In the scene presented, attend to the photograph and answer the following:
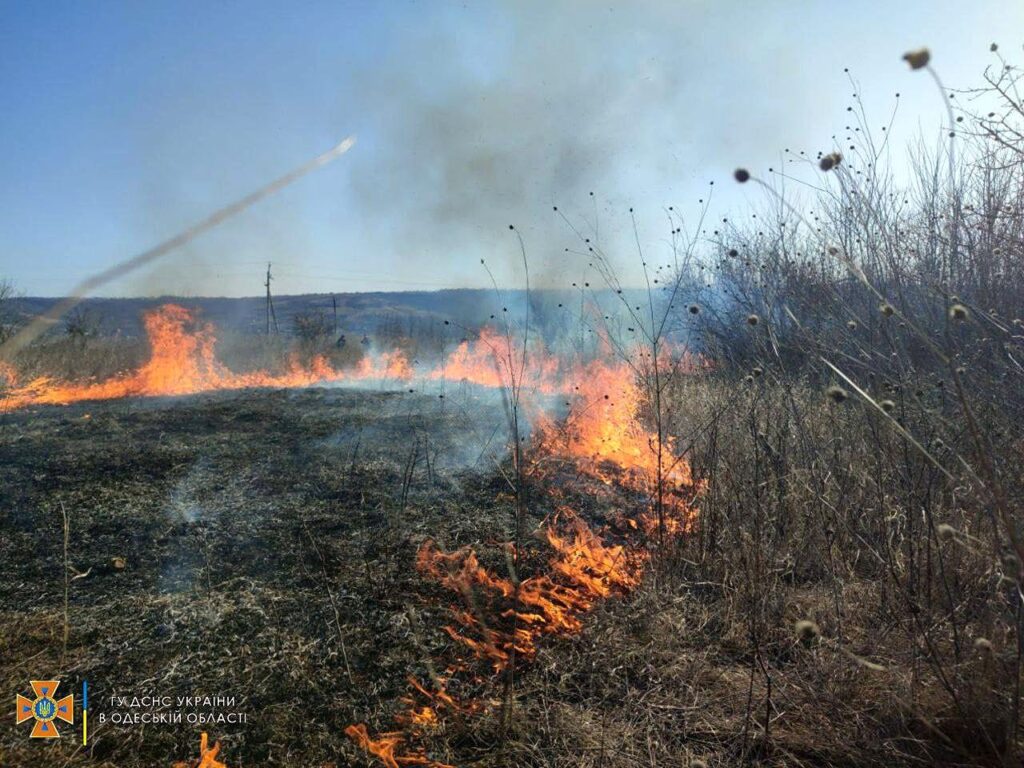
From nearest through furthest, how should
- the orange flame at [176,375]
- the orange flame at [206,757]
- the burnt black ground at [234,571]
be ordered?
the orange flame at [206,757], the burnt black ground at [234,571], the orange flame at [176,375]

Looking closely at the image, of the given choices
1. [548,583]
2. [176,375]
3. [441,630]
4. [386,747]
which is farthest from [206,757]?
[176,375]

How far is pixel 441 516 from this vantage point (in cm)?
447

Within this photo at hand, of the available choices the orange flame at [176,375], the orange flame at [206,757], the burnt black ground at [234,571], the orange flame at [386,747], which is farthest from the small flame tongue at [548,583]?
the orange flame at [176,375]

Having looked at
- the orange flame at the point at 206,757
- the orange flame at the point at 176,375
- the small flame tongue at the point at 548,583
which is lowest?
the orange flame at the point at 206,757

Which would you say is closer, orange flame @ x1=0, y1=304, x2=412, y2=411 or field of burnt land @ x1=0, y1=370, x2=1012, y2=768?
field of burnt land @ x1=0, y1=370, x2=1012, y2=768

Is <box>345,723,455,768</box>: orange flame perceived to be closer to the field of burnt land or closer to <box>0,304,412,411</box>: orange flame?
the field of burnt land

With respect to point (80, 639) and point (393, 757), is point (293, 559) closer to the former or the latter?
point (80, 639)

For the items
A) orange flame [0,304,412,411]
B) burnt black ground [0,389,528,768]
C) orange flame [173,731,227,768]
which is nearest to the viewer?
orange flame [173,731,227,768]

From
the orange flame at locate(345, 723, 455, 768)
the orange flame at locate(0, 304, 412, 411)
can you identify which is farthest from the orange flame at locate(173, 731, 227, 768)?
the orange flame at locate(0, 304, 412, 411)

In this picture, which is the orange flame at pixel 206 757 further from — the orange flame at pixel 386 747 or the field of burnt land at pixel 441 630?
the orange flame at pixel 386 747

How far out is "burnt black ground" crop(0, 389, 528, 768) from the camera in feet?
7.97

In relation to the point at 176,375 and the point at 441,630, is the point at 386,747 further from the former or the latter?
the point at 176,375

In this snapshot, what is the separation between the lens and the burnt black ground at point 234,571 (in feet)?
7.97

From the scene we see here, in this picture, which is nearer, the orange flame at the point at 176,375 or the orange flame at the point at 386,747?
the orange flame at the point at 386,747
